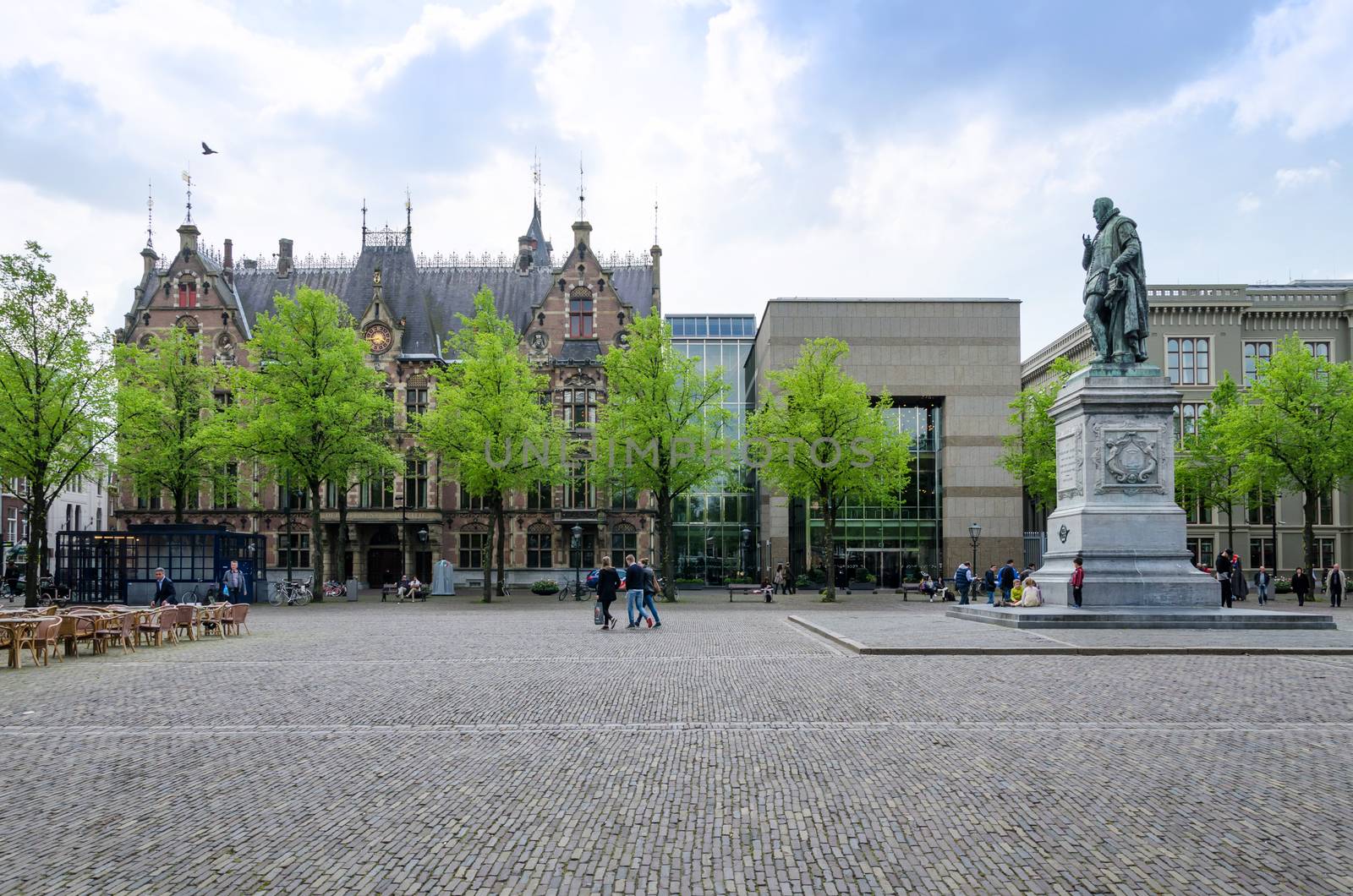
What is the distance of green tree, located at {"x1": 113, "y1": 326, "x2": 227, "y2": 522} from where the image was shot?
42344 mm

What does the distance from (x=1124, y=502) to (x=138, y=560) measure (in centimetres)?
3126

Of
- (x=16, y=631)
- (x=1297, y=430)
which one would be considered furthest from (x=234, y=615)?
(x=1297, y=430)

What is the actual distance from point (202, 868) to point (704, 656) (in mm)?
12783

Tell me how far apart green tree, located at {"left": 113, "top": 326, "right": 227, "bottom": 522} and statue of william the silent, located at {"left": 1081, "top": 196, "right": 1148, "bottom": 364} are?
104 feet

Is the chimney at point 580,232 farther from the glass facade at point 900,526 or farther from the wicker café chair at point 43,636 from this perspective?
the wicker café chair at point 43,636

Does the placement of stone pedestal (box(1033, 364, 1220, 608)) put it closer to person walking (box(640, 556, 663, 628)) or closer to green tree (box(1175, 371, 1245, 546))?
person walking (box(640, 556, 663, 628))

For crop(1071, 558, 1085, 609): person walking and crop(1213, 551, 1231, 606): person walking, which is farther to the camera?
crop(1213, 551, 1231, 606): person walking

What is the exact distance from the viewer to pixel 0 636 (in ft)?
60.2

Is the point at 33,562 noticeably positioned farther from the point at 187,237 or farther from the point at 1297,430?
the point at 1297,430

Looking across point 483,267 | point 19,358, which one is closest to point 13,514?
point 483,267

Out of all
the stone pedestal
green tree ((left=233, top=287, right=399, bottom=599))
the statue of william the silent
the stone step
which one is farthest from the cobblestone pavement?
green tree ((left=233, top=287, right=399, bottom=599))

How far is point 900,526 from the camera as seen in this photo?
198 ft

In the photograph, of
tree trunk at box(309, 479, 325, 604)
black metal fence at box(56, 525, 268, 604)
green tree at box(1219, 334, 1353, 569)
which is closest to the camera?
black metal fence at box(56, 525, 268, 604)

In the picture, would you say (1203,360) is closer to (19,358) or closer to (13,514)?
(19,358)
